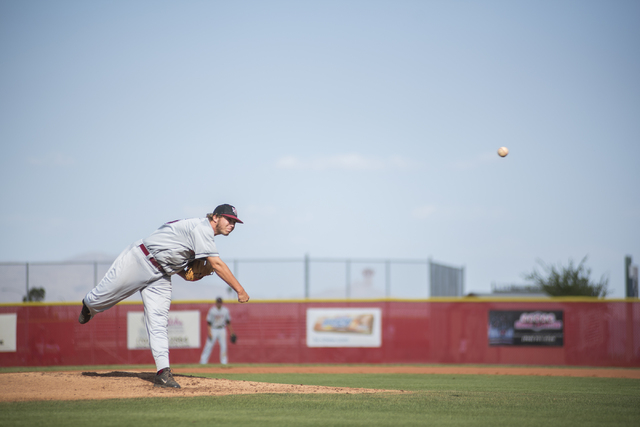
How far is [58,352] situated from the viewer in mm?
17578

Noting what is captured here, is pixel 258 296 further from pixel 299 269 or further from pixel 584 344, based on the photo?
pixel 584 344

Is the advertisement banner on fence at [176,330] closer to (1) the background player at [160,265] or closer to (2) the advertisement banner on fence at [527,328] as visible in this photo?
(2) the advertisement banner on fence at [527,328]

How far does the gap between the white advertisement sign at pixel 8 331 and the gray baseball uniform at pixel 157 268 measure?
41.6 feet

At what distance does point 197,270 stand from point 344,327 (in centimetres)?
1210

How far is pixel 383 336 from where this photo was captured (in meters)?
18.0

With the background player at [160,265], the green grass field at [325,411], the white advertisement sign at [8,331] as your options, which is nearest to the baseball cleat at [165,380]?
the background player at [160,265]

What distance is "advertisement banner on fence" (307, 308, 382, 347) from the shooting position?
59.1 ft

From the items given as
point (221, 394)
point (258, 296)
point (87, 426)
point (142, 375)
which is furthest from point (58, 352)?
point (87, 426)

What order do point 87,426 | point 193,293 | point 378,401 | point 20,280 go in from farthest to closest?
1. point 193,293
2. point 20,280
3. point 378,401
4. point 87,426

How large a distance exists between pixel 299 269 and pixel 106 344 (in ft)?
23.4

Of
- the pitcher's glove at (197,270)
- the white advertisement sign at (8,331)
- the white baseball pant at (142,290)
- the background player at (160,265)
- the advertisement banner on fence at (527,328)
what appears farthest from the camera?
the advertisement banner on fence at (527,328)

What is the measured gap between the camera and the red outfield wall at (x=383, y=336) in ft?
56.2

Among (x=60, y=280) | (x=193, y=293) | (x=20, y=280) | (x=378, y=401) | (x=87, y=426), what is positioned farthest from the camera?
(x=193, y=293)

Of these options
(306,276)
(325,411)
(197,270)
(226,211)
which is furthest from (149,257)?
(306,276)
